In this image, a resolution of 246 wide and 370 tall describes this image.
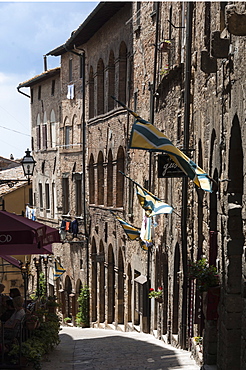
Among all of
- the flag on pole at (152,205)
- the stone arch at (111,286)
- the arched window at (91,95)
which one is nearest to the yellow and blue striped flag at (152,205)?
the flag on pole at (152,205)

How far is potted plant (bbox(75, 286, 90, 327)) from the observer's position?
1043 inches

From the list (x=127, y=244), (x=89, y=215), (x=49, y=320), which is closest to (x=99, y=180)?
(x=89, y=215)

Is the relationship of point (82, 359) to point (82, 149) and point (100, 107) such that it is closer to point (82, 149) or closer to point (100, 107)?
point (100, 107)

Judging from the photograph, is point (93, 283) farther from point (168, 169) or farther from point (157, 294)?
point (168, 169)

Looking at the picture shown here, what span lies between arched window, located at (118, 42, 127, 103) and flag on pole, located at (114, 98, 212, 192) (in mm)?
13259

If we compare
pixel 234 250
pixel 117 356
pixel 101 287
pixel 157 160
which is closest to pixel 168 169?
pixel 157 160

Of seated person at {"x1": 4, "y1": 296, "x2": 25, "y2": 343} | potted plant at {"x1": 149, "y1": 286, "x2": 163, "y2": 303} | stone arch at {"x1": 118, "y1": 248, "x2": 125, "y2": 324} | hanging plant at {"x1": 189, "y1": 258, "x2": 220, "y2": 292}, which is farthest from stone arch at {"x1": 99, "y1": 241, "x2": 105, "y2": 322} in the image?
hanging plant at {"x1": 189, "y1": 258, "x2": 220, "y2": 292}

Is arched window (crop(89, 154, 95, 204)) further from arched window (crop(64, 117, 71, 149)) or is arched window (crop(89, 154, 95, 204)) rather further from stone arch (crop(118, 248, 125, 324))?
stone arch (crop(118, 248, 125, 324))

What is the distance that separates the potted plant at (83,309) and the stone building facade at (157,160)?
42cm

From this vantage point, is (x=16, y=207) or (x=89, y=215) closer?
(x=89, y=215)

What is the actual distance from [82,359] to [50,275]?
69.4ft

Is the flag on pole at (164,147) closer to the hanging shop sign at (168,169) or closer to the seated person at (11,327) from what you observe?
the hanging shop sign at (168,169)

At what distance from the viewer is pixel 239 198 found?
30.6 feet

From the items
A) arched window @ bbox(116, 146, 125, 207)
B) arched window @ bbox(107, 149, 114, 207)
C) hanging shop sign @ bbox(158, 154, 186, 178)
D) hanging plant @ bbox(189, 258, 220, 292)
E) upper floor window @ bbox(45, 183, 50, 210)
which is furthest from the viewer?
upper floor window @ bbox(45, 183, 50, 210)
